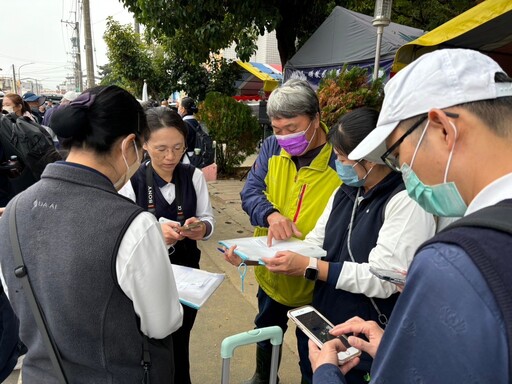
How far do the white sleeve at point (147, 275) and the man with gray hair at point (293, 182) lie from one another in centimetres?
86

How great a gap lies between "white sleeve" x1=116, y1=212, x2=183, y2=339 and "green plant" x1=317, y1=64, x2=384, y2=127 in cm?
236

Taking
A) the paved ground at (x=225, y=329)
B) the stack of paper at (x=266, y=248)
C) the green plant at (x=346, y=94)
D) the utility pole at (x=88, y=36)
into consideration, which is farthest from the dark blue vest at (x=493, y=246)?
the utility pole at (x=88, y=36)

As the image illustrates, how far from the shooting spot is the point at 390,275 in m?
1.30

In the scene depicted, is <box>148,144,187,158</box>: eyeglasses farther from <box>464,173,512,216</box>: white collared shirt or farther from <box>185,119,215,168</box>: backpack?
<box>185,119,215,168</box>: backpack

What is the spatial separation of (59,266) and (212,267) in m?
3.32

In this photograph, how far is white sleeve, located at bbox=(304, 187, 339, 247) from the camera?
183cm

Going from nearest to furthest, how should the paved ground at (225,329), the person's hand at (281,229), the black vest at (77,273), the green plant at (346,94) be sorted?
the black vest at (77,273), the person's hand at (281,229), the paved ground at (225,329), the green plant at (346,94)

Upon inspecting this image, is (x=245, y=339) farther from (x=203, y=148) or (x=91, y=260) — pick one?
(x=203, y=148)

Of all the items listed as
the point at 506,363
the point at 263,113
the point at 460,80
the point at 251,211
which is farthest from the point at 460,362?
the point at 263,113

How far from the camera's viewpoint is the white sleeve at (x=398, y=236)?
54.2 inches

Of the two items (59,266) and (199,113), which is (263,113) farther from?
(59,266)

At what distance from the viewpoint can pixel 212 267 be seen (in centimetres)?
426

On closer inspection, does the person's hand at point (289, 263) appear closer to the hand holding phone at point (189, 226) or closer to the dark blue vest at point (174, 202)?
the hand holding phone at point (189, 226)

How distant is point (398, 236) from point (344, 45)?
19.4 ft
